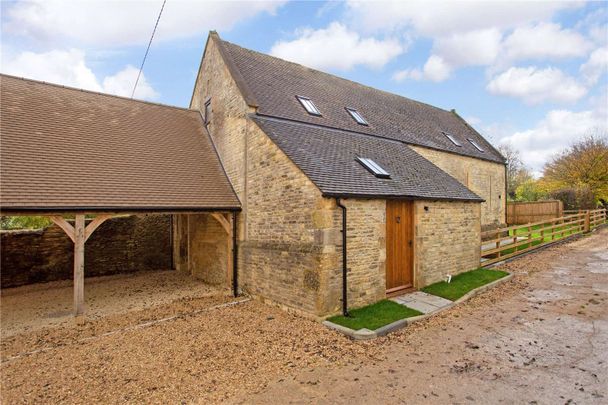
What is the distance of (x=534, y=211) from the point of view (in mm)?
21812

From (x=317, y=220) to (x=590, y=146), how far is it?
3075 centimetres

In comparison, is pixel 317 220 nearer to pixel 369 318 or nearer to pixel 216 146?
pixel 369 318

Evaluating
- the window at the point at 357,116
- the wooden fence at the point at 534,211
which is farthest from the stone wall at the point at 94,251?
the wooden fence at the point at 534,211

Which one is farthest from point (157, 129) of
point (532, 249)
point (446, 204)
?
point (532, 249)

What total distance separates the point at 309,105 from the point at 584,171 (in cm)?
2446

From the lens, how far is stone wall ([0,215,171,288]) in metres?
11.2

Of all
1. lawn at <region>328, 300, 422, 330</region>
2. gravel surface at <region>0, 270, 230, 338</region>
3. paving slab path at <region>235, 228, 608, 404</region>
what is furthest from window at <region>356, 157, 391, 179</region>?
gravel surface at <region>0, 270, 230, 338</region>

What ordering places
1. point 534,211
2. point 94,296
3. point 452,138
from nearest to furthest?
1. point 94,296
2. point 452,138
3. point 534,211

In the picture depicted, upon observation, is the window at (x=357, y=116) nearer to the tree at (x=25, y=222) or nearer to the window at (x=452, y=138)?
the window at (x=452, y=138)

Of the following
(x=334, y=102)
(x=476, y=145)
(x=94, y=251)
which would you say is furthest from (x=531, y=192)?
(x=94, y=251)

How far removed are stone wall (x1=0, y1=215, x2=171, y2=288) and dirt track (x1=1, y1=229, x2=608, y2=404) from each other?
18.3ft

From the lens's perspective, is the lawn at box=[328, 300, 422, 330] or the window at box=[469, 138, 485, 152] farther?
the window at box=[469, 138, 485, 152]

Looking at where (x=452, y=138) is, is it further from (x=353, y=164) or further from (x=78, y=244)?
(x=78, y=244)

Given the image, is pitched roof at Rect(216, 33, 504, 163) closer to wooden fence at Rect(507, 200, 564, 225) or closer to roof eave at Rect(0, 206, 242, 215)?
roof eave at Rect(0, 206, 242, 215)
